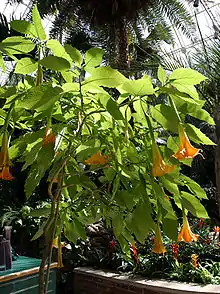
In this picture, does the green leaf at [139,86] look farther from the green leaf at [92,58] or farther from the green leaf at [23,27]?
the green leaf at [23,27]

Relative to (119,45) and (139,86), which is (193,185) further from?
(119,45)

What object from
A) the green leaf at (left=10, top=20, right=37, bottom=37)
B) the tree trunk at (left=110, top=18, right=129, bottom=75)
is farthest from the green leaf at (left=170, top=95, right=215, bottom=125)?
the tree trunk at (left=110, top=18, right=129, bottom=75)

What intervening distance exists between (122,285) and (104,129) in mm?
2924

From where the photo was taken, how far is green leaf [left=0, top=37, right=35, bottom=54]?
29.1 inches

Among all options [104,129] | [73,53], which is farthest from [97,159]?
[73,53]

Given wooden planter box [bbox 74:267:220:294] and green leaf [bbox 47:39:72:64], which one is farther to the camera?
wooden planter box [bbox 74:267:220:294]

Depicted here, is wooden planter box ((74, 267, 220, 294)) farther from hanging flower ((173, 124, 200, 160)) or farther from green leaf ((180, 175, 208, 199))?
hanging flower ((173, 124, 200, 160))

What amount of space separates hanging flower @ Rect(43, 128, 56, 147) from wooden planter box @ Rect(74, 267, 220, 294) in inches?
98.8

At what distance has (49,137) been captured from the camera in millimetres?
795

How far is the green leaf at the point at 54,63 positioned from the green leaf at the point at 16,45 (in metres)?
0.09

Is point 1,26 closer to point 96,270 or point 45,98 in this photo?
point 96,270

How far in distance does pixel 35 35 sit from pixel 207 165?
8416 millimetres

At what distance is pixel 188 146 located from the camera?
789 millimetres

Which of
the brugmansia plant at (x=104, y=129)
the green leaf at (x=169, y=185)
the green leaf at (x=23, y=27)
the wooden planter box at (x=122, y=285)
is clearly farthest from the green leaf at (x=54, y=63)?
the wooden planter box at (x=122, y=285)
